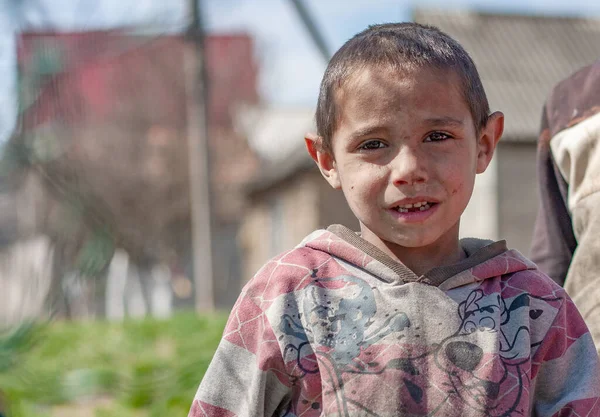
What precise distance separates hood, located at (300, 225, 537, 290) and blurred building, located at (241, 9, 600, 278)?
48.5 feet

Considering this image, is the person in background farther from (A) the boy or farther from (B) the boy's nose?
(B) the boy's nose

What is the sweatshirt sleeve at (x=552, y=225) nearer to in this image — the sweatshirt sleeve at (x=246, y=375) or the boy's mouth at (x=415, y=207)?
the boy's mouth at (x=415, y=207)

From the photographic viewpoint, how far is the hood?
5.28 feet

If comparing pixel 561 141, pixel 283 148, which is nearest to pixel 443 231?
pixel 561 141

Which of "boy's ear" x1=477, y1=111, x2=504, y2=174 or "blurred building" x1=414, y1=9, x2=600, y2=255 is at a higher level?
"blurred building" x1=414, y1=9, x2=600, y2=255

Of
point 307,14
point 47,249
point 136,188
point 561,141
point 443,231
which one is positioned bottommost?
point 443,231

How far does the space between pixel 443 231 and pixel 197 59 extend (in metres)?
8.60

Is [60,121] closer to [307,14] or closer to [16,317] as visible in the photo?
[16,317]

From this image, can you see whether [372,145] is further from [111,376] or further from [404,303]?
[111,376]

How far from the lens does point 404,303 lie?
1.57 meters

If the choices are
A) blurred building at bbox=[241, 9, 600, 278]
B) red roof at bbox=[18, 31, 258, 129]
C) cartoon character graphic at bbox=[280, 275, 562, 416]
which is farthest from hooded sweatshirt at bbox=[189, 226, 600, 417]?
red roof at bbox=[18, 31, 258, 129]

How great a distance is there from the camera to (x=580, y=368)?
1598 mm

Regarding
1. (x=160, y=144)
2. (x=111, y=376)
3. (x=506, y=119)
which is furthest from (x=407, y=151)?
(x=160, y=144)

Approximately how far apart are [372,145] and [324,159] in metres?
0.16
